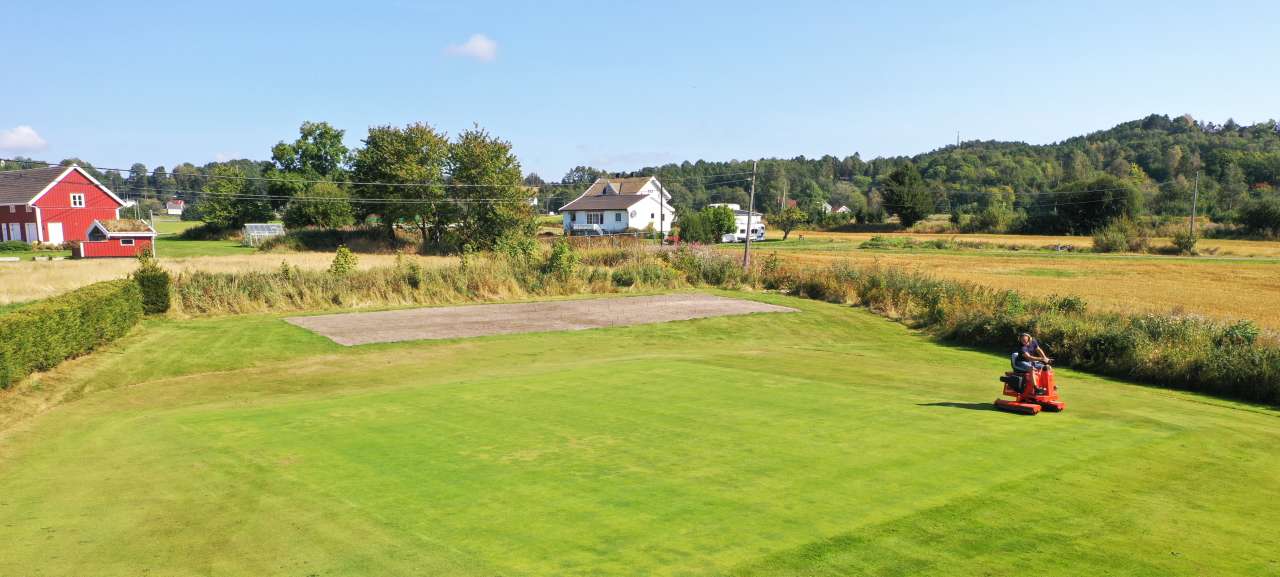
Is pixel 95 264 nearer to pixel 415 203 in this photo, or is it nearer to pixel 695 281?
pixel 415 203

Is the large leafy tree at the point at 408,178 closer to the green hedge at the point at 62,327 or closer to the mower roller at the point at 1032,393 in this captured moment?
the green hedge at the point at 62,327

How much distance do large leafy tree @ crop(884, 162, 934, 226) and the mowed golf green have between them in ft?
279

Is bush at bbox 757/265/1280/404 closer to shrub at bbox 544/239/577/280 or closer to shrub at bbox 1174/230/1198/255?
shrub at bbox 544/239/577/280

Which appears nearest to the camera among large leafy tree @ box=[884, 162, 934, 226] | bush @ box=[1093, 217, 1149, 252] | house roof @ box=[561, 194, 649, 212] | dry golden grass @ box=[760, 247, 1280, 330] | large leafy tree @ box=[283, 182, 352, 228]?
dry golden grass @ box=[760, 247, 1280, 330]

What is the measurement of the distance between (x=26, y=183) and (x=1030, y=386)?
75594 millimetres

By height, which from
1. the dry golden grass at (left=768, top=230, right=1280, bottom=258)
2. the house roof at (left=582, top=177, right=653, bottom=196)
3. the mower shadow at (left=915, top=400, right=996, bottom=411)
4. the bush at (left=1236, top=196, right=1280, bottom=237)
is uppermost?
the house roof at (left=582, top=177, right=653, bottom=196)

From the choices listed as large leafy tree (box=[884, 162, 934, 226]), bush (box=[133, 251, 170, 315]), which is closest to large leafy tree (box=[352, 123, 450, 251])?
bush (box=[133, 251, 170, 315])

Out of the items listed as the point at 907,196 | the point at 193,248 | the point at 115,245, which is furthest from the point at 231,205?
the point at 907,196

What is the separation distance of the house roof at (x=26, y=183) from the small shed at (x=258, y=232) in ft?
46.1

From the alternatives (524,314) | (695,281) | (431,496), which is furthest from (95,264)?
(431,496)

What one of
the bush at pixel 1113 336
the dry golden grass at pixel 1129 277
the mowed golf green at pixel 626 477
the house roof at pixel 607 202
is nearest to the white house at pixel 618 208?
the house roof at pixel 607 202

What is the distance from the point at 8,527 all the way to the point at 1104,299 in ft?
120

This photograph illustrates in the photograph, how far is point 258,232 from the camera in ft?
233

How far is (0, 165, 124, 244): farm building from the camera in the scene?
61.6 meters
